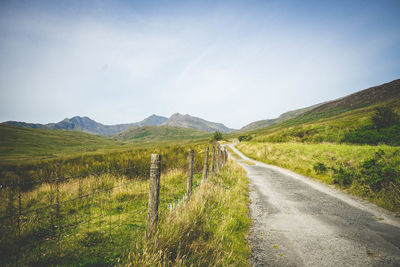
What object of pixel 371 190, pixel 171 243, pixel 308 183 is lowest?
pixel 308 183

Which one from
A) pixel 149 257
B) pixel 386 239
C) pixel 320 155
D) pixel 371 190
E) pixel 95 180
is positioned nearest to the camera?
pixel 149 257

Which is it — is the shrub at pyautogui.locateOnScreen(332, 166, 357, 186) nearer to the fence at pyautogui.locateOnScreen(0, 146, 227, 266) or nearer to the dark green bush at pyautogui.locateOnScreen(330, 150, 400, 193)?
the dark green bush at pyautogui.locateOnScreen(330, 150, 400, 193)

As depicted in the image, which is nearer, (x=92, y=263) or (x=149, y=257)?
(x=149, y=257)

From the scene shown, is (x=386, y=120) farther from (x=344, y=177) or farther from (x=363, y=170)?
(x=363, y=170)

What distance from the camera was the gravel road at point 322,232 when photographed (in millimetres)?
3441

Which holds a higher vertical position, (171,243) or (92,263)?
(171,243)

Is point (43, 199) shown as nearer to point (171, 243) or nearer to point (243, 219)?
point (171, 243)

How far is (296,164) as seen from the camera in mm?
14609

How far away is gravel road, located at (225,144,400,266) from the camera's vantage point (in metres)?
3.44

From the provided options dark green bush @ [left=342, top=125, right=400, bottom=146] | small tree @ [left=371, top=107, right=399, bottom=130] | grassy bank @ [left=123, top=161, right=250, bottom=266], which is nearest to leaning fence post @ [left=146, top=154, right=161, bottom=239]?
grassy bank @ [left=123, top=161, right=250, bottom=266]

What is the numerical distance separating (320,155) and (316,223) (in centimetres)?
958

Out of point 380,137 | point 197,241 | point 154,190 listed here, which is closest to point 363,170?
point 197,241

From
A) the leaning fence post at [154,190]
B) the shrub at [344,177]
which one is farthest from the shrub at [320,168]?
the leaning fence post at [154,190]

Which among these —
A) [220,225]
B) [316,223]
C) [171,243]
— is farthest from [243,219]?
[171,243]
